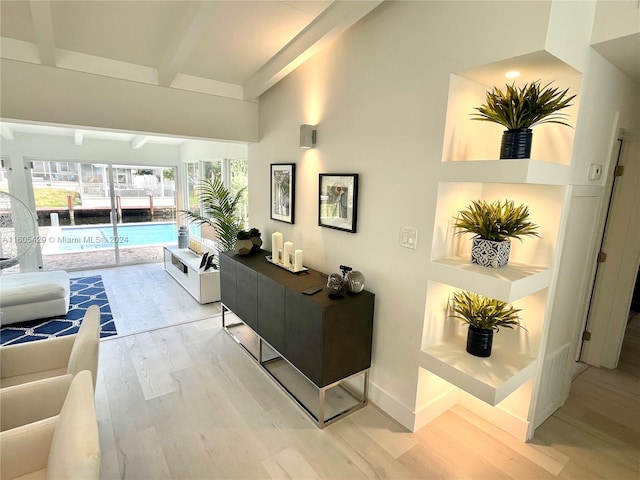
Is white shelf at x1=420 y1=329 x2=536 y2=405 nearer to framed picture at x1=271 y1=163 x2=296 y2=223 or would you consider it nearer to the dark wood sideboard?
the dark wood sideboard

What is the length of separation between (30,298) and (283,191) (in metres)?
3.30

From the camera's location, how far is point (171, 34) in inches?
104

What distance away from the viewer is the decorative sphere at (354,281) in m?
2.43

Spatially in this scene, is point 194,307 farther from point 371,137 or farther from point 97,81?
point 371,137

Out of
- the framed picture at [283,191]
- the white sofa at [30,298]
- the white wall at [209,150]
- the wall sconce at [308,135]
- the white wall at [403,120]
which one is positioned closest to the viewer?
the white wall at [403,120]

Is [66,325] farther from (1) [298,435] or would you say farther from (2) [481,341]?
(2) [481,341]

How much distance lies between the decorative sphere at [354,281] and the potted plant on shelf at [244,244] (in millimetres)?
1478

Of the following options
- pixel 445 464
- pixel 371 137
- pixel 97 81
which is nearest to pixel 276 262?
pixel 371 137

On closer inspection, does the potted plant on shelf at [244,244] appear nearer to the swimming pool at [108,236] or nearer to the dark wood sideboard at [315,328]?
the dark wood sideboard at [315,328]

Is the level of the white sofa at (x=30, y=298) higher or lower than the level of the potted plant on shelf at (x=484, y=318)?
lower

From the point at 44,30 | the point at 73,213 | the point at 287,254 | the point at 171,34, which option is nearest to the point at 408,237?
the point at 287,254

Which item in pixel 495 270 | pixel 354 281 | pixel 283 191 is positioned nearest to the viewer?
pixel 495 270

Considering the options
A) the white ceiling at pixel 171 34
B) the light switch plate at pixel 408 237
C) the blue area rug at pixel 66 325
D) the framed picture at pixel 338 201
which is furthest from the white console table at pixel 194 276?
the light switch plate at pixel 408 237

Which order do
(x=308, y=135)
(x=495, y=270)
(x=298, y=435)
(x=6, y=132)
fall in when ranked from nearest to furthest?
1. (x=495, y=270)
2. (x=298, y=435)
3. (x=308, y=135)
4. (x=6, y=132)
